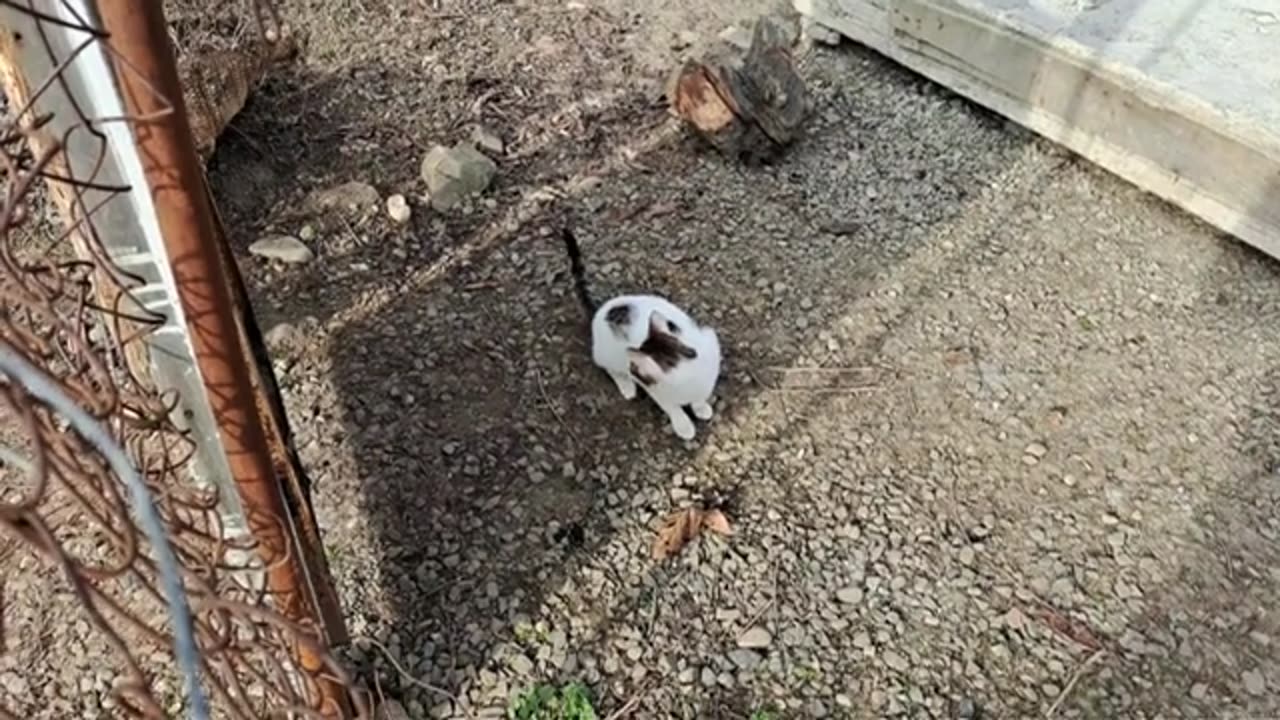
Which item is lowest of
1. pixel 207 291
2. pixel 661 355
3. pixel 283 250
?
pixel 283 250

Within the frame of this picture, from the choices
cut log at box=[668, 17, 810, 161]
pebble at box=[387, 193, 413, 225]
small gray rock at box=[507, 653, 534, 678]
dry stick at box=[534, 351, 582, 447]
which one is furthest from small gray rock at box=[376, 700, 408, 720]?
cut log at box=[668, 17, 810, 161]

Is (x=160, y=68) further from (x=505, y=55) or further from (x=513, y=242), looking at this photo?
(x=505, y=55)

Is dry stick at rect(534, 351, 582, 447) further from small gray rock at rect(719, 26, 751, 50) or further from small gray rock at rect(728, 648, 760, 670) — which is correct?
small gray rock at rect(719, 26, 751, 50)

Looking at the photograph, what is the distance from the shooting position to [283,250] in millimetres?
2949

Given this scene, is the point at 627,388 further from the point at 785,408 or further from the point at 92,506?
the point at 92,506

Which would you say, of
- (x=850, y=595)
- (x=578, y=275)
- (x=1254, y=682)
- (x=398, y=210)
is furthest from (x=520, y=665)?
(x=398, y=210)

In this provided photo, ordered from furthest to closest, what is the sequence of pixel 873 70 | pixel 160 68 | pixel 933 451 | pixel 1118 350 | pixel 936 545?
pixel 873 70, pixel 1118 350, pixel 933 451, pixel 936 545, pixel 160 68

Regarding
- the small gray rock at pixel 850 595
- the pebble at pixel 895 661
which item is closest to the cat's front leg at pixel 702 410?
the small gray rock at pixel 850 595

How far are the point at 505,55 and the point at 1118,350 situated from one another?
6.86 ft

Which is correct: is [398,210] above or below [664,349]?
below

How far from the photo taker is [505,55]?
3746mm

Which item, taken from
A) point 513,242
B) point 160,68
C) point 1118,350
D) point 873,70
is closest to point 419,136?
point 513,242

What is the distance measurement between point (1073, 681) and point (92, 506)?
168 cm

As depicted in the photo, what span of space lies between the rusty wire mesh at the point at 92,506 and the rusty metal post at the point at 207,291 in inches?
1.4
